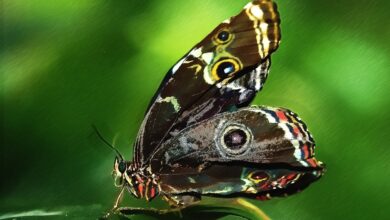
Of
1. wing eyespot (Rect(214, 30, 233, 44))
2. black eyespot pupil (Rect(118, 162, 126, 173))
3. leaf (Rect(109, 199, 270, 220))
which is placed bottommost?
leaf (Rect(109, 199, 270, 220))

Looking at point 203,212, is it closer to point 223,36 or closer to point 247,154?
point 247,154

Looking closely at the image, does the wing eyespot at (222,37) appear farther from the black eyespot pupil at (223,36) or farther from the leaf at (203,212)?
the leaf at (203,212)

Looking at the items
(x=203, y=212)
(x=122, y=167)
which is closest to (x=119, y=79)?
(x=122, y=167)

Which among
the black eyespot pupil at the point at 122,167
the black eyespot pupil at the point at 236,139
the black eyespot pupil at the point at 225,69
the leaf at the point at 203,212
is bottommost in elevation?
the leaf at the point at 203,212

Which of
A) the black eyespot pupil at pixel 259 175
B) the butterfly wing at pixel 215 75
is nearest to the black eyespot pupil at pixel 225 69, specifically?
the butterfly wing at pixel 215 75

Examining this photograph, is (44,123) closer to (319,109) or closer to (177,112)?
(177,112)

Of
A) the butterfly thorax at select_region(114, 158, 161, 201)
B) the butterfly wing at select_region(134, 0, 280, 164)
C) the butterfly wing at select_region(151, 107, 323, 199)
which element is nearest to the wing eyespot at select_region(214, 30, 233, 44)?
the butterfly wing at select_region(134, 0, 280, 164)

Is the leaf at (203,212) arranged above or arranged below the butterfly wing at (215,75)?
below

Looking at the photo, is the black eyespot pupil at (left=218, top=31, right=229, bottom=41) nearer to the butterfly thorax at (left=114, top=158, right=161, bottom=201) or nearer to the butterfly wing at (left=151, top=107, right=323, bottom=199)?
the butterfly wing at (left=151, top=107, right=323, bottom=199)
